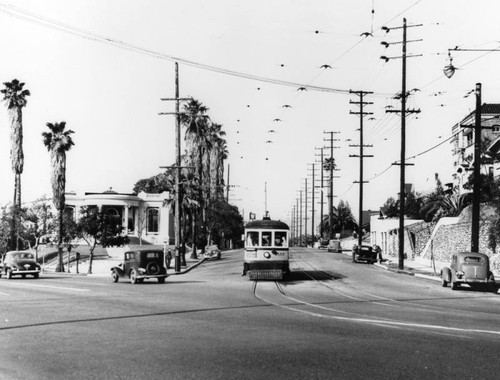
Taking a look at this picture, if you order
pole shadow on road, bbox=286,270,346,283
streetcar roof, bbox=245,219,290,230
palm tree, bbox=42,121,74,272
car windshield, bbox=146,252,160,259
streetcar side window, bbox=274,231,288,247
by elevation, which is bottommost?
Result: pole shadow on road, bbox=286,270,346,283

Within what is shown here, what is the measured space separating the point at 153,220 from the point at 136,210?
3.12m

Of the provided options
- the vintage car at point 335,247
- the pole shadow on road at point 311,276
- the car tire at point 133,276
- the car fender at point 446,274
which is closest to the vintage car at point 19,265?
the car tire at point 133,276

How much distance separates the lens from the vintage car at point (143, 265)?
32.4 meters

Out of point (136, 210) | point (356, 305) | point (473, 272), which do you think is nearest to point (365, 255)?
point (473, 272)

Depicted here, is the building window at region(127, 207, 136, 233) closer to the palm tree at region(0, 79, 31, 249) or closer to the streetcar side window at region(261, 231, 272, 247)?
the palm tree at region(0, 79, 31, 249)

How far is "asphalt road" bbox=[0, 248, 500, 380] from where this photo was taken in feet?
31.9

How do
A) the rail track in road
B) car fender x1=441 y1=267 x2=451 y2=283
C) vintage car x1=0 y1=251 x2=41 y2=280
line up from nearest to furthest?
the rail track in road → car fender x1=441 y1=267 x2=451 y2=283 → vintage car x1=0 y1=251 x2=41 y2=280

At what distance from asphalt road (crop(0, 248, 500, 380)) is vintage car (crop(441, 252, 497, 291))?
5.33 meters

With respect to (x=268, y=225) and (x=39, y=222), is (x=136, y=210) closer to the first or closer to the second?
(x=39, y=222)

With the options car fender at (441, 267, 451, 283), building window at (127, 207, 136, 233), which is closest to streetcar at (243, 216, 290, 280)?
car fender at (441, 267, 451, 283)

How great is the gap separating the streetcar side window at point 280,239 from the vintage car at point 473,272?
27.5 ft

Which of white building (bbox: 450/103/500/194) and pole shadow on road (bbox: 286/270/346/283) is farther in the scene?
white building (bbox: 450/103/500/194)

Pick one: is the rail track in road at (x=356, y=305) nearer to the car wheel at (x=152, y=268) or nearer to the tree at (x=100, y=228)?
the car wheel at (x=152, y=268)

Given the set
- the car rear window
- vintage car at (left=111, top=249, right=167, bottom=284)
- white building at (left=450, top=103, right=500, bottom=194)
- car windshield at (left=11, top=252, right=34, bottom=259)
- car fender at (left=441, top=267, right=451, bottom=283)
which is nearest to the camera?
the car rear window
